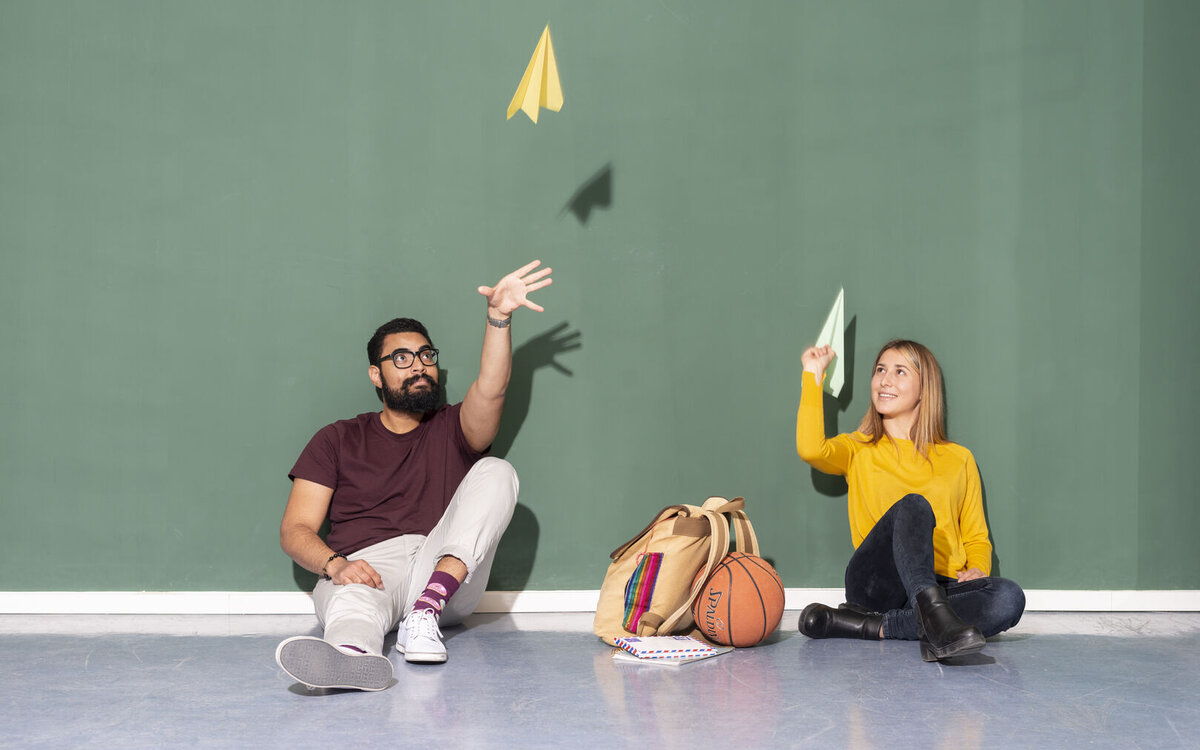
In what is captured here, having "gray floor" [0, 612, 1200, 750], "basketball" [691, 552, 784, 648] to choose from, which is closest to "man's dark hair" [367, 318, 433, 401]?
"gray floor" [0, 612, 1200, 750]

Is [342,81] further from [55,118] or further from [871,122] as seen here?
[871,122]

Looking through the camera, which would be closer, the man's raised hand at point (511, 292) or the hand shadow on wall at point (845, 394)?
the man's raised hand at point (511, 292)

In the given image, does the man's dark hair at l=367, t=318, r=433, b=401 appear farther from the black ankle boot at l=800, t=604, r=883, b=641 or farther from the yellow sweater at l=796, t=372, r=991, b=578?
the black ankle boot at l=800, t=604, r=883, b=641

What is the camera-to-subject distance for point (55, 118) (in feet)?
10.2

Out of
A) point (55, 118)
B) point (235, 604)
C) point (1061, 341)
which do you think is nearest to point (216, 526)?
point (235, 604)

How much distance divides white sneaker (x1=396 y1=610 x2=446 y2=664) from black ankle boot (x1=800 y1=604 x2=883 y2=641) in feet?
3.46

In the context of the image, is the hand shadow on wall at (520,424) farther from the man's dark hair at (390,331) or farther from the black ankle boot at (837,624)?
the black ankle boot at (837,624)

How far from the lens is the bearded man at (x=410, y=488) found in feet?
8.43

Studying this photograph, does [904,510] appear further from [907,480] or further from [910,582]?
[907,480]

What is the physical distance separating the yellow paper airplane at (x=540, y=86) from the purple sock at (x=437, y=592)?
1479mm

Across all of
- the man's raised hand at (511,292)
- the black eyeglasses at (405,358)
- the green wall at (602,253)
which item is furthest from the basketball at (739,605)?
the black eyeglasses at (405,358)

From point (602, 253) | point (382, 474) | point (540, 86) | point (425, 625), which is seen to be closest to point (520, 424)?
point (382, 474)

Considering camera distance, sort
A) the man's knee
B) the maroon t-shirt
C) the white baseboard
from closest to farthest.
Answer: the man's knee
the maroon t-shirt
the white baseboard

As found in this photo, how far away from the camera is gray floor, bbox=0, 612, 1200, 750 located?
1852 millimetres
